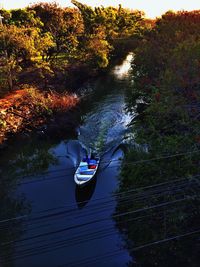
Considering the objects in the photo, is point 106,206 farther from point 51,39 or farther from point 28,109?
point 51,39

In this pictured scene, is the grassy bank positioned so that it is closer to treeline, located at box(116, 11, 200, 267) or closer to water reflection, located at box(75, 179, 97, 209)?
water reflection, located at box(75, 179, 97, 209)

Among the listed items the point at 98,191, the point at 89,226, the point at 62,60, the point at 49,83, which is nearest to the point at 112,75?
the point at 62,60

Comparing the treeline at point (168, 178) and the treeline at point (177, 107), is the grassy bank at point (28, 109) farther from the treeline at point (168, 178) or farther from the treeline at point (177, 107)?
the treeline at point (177, 107)

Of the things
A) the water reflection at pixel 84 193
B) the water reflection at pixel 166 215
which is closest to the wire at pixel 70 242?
the water reflection at pixel 166 215

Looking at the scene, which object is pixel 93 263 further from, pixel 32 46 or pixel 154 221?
pixel 32 46

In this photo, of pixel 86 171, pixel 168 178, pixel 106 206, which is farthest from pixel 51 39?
pixel 168 178

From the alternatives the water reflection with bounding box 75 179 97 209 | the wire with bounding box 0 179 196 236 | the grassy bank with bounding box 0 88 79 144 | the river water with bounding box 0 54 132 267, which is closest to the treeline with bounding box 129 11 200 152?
the wire with bounding box 0 179 196 236
